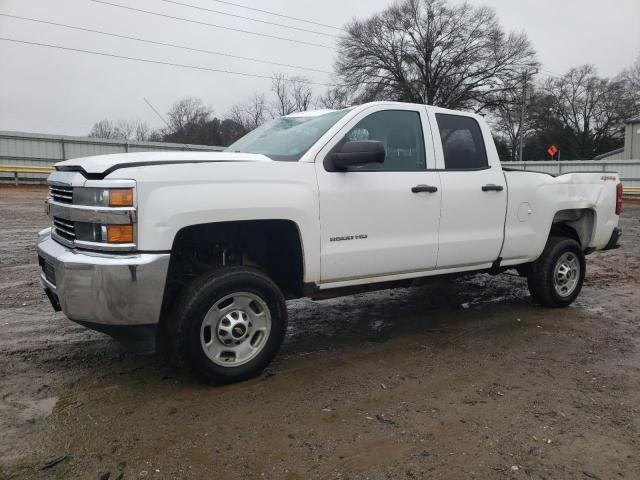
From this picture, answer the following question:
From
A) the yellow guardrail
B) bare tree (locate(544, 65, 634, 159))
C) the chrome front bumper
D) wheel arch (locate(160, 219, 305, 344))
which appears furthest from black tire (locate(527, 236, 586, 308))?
bare tree (locate(544, 65, 634, 159))

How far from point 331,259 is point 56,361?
7.35 feet

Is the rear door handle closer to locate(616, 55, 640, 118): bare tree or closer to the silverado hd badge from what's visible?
the silverado hd badge

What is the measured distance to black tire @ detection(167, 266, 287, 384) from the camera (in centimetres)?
338

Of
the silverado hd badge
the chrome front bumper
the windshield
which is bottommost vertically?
the chrome front bumper

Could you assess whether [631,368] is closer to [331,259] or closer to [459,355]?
[459,355]

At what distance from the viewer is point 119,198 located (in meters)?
3.12

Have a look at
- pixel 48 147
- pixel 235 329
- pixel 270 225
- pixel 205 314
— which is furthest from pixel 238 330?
pixel 48 147

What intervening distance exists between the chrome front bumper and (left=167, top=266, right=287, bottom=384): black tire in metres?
0.19

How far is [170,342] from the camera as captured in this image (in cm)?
342

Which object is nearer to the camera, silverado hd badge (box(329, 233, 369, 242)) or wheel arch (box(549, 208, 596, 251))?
silverado hd badge (box(329, 233, 369, 242))

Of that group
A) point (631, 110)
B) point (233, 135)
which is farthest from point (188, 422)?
point (631, 110)

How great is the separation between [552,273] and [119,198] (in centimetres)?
449

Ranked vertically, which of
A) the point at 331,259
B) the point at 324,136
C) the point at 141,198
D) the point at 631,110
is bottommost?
the point at 331,259

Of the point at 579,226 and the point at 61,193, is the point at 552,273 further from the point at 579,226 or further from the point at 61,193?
the point at 61,193
